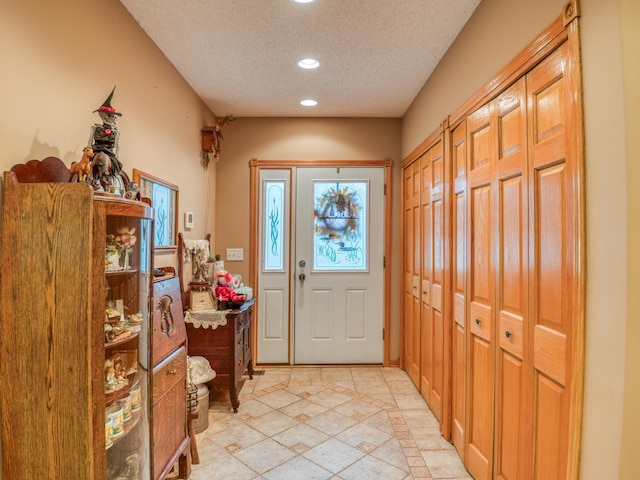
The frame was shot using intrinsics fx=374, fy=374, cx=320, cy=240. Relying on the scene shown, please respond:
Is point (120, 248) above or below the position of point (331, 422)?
above

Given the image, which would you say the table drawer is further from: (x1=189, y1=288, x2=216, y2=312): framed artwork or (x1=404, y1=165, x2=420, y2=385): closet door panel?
(x1=404, y1=165, x2=420, y2=385): closet door panel

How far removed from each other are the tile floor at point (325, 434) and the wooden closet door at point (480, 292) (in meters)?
0.28

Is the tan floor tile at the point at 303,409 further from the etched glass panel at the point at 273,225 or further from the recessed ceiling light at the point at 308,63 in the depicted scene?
Answer: the recessed ceiling light at the point at 308,63

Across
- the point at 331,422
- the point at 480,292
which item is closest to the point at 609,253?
the point at 480,292

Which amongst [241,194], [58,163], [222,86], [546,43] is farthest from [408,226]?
[58,163]

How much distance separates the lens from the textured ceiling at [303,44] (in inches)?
80.8

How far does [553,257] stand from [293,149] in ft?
9.77

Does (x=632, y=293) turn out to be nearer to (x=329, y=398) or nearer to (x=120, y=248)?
(x=120, y=248)

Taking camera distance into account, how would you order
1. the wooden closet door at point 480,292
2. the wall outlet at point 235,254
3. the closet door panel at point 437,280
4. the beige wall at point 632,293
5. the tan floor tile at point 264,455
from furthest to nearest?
the wall outlet at point 235,254
the closet door panel at point 437,280
the tan floor tile at point 264,455
the wooden closet door at point 480,292
the beige wall at point 632,293

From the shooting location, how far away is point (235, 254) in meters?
3.89

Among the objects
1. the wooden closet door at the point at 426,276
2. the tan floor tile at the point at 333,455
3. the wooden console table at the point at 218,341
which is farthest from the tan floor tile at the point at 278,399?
the wooden closet door at the point at 426,276

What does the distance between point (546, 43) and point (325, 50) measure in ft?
4.90

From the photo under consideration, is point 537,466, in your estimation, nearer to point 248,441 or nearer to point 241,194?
point 248,441

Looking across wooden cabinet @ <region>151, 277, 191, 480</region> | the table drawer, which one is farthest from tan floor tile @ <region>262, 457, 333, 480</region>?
the table drawer
